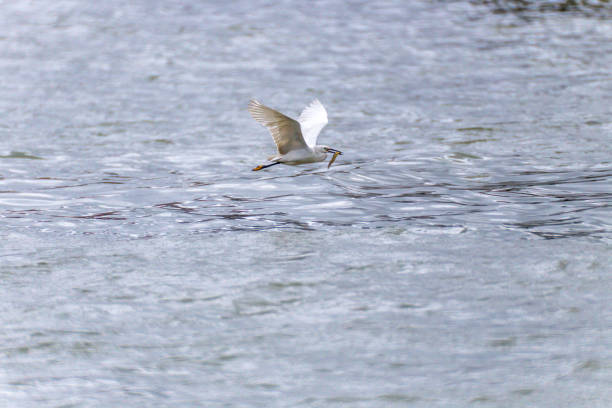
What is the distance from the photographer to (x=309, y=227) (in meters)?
8.20

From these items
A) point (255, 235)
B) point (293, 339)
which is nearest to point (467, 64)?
point (255, 235)

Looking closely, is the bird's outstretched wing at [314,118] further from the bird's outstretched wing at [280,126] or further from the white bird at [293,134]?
the bird's outstretched wing at [280,126]

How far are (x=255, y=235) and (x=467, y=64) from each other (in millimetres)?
8899

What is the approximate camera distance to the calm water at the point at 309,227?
17.6 feet

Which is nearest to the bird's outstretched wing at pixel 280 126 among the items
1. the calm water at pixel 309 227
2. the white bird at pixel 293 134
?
the white bird at pixel 293 134

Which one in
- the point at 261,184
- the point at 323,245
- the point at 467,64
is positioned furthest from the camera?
the point at 467,64

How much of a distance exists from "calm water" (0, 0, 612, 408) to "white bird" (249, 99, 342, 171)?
513mm

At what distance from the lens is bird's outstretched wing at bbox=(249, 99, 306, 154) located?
25.6 ft

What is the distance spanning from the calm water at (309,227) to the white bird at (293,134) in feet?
1.68

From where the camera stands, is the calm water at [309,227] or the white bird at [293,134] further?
the white bird at [293,134]

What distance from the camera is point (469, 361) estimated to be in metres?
5.45

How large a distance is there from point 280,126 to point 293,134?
15 cm

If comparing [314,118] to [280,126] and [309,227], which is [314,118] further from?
[309,227]

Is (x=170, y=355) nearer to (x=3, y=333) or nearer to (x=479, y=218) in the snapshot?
(x=3, y=333)
